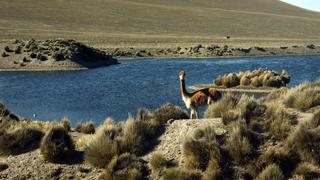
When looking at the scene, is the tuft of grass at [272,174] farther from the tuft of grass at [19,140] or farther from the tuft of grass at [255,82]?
the tuft of grass at [255,82]

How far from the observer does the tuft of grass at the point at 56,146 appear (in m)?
13.7

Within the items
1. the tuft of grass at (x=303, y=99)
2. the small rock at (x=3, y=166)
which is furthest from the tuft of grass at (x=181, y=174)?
the small rock at (x=3, y=166)

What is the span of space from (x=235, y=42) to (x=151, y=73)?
1752 inches

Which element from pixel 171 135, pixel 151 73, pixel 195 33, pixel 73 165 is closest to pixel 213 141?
pixel 171 135

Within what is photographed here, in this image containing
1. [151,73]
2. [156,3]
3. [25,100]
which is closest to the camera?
[25,100]

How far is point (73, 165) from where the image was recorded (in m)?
13.5

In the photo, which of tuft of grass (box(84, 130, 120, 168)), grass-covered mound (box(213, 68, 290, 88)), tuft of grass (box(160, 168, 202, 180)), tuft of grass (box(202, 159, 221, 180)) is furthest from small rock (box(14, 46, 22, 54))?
tuft of grass (box(202, 159, 221, 180))

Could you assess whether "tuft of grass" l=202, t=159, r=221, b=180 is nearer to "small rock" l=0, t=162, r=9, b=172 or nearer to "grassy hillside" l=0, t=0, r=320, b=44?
"small rock" l=0, t=162, r=9, b=172

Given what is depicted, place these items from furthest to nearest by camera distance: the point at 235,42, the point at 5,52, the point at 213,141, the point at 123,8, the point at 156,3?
1. the point at 156,3
2. the point at 123,8
3. the point at 235,42
4. the point at 5,52
5. the point at 213,141

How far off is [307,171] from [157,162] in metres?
3.19

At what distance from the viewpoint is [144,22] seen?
107 meters

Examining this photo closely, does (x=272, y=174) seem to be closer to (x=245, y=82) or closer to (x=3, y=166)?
(x=3, y=166)

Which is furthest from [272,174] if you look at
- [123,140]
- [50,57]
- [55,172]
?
[50,57]

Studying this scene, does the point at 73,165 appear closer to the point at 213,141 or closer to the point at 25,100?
the point at 213,141
